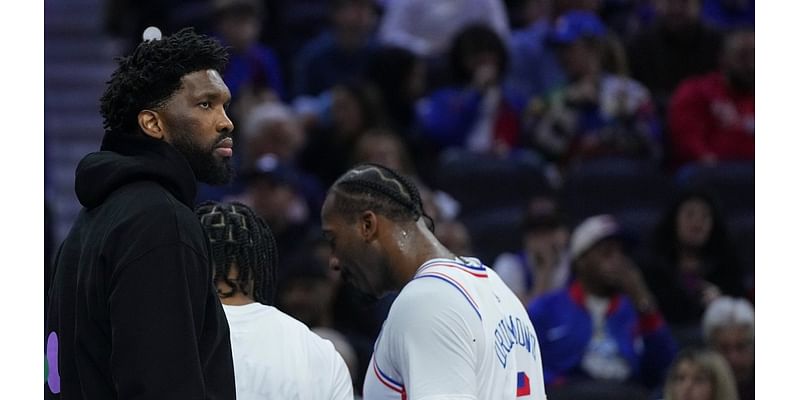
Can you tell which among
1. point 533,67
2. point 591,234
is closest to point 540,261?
point 591,234

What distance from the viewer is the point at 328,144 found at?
898 cm

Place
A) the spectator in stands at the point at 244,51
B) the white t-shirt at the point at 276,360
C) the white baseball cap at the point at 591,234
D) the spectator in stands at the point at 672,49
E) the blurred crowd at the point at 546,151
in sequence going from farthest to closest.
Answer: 1. the spectator in stands at the point at 672,49
2. the spectator in stands at the point at 244,51
3. the white baseball cap at the point at 591,234
4. the blurred crowd at the point at 546,151
5. the white t-shirt at the point at 276,360

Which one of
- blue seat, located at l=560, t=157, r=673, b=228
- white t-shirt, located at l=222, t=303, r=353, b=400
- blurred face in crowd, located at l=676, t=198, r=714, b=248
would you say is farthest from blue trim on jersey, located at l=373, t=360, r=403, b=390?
blue seat, located at l=560, t=157, r=673, b=228

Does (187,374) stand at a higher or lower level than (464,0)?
lower

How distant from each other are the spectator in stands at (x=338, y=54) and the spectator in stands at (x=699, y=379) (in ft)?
12.3

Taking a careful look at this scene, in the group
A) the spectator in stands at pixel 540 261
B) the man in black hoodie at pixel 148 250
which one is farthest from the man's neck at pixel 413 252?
the spectator in stands at pixel 540 261

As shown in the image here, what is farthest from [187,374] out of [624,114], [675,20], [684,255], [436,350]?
[675,20]

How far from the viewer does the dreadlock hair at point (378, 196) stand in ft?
12.5

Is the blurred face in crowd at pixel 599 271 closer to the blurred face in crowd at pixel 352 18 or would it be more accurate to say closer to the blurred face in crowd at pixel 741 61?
the blurred face in crowd at pixel 741 61

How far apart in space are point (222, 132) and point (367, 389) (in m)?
0.90

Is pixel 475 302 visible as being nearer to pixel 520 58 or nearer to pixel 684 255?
pixel 684 255

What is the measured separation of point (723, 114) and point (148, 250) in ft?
23.2

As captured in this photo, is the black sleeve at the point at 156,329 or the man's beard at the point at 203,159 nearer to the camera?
the black sleeve at the point at 156,329

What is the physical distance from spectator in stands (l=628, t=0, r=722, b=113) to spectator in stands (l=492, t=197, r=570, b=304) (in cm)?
230
